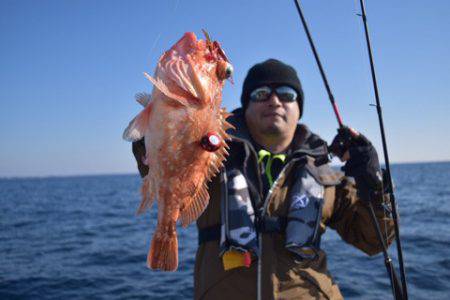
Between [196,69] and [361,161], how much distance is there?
2.18 metres

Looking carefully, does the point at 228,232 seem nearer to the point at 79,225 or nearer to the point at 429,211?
the point at 79,225

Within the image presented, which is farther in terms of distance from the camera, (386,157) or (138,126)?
(386,157)

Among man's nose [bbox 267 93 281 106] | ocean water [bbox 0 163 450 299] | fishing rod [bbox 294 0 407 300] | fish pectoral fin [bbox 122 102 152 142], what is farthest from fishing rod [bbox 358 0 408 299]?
ocean water [bbox 0 163 450 299]

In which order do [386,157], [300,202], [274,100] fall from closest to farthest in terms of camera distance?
[300,202] < [274,100] < [386,157]

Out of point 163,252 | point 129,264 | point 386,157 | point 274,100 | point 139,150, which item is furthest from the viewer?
point 129,264

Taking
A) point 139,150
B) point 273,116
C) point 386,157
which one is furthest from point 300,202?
point 139,150

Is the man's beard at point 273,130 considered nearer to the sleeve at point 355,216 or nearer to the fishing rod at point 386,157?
the sleeve at point 355,216

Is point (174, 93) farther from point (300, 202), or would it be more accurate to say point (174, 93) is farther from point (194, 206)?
point (300, 202)

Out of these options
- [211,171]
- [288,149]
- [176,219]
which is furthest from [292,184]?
[176,219]

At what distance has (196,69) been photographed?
2.25m

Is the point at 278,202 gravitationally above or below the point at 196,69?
below

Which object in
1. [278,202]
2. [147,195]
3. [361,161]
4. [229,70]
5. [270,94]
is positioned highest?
[270,94]

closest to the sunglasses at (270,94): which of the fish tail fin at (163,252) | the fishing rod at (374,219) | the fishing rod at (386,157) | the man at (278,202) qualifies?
the man at (278,202)

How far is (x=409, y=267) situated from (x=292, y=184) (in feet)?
25.3
